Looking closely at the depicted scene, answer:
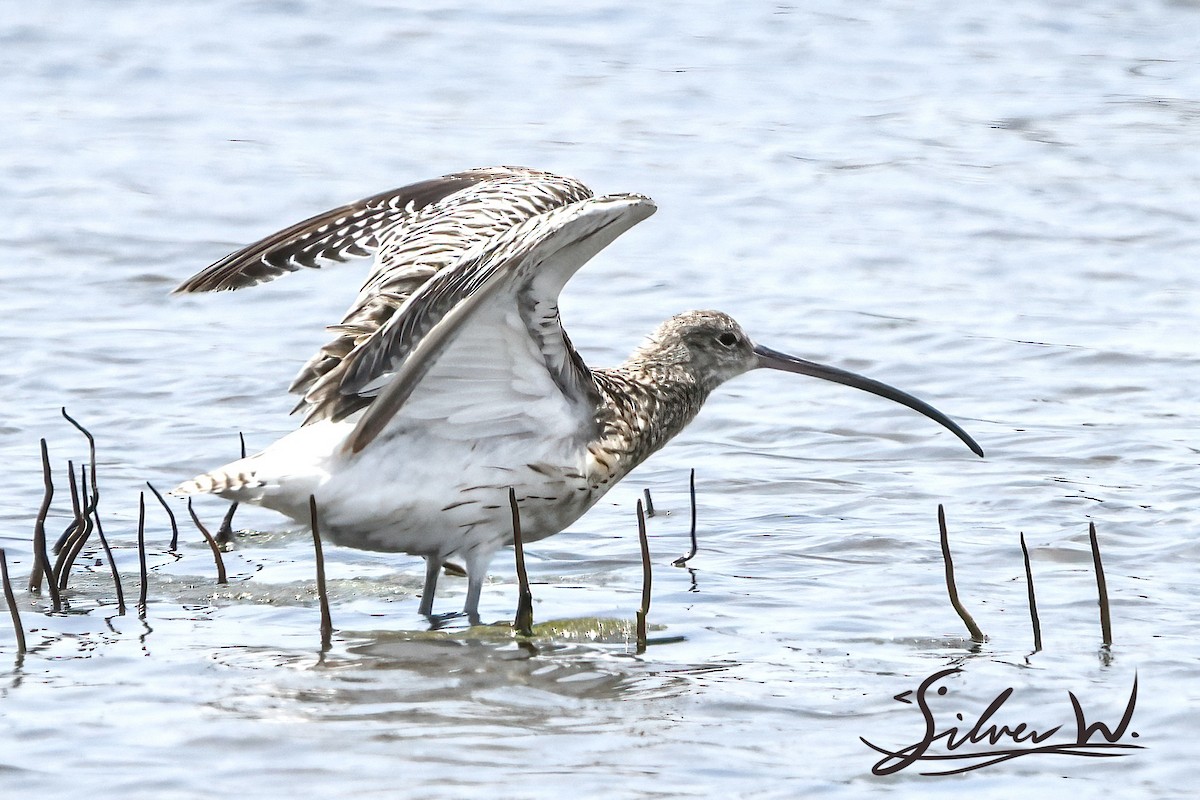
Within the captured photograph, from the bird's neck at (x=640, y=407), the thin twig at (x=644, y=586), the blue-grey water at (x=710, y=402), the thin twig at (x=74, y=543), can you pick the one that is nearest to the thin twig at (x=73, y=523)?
the thin twig at (x=74, y=543)

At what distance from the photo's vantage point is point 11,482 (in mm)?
7973

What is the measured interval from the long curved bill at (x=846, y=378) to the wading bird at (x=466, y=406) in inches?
17.9

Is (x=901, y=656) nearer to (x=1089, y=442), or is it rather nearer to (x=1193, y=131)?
(x=1089, y=442)

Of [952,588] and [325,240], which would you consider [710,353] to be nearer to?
[325,240]

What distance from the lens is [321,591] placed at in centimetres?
589

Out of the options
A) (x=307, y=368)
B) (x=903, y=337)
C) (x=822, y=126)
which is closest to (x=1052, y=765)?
(x=307, y=368)

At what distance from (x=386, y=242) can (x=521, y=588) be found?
219 cm

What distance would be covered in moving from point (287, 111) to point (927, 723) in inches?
427

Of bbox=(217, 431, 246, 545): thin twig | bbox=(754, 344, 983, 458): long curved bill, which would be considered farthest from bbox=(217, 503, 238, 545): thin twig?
bbox=(754, 344, 983, 458): long curved bill

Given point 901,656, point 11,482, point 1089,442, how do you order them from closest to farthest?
point 901,656
point 11,482
point 1089,442

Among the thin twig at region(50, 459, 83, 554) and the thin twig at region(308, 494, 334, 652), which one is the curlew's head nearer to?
the thin twig at region(308, 494, 334, 652)

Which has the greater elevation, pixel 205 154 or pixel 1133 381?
pixel 205 154

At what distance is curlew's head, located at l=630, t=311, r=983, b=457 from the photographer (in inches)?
301

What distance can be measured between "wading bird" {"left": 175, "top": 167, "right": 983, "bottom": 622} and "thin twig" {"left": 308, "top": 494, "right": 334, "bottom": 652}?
0.50ft
